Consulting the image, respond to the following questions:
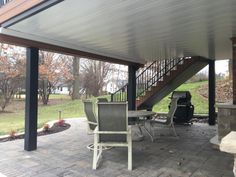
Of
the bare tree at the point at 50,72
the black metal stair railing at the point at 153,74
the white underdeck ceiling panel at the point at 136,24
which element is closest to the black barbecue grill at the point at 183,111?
the black metal stair railing at the point at 153,74

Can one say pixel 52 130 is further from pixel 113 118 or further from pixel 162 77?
pixel 162 77

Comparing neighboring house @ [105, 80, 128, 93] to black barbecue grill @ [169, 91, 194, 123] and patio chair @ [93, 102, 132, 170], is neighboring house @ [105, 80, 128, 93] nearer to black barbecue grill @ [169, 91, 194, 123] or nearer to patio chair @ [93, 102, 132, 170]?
black barbecue grill @ [169, 91, 194, 123]

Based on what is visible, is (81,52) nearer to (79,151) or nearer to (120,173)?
(79,151)

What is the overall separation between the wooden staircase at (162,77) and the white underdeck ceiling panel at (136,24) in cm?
242

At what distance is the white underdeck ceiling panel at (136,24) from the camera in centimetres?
330

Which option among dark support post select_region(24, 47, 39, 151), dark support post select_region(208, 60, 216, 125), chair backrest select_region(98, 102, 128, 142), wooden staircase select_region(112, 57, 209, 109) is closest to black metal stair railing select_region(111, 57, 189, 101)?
wooden staircase select_region(112, 57, 209, 109)

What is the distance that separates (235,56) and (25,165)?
482cm

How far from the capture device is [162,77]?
924 cm

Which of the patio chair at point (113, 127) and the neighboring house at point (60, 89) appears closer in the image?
the patio chair at point (113, 127)

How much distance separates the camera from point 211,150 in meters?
4.93

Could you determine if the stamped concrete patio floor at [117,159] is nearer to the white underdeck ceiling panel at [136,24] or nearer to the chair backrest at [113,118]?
the chair backrest at [113,118]

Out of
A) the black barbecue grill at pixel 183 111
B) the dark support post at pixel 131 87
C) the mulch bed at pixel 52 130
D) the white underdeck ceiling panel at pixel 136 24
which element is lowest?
the mulch bed at pixel 52 130

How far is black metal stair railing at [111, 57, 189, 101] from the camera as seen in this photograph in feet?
30.1

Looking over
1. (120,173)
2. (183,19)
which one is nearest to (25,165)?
(120,173)
